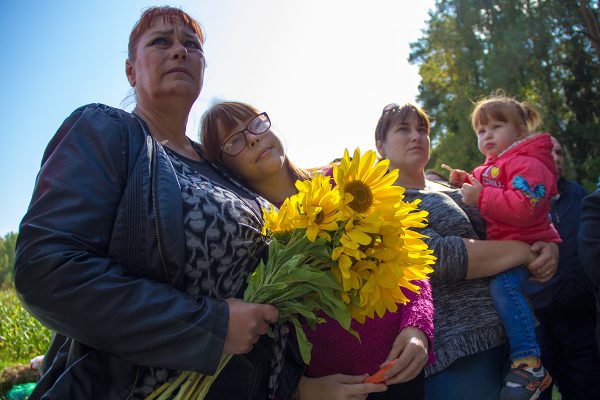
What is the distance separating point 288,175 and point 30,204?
4.20ft

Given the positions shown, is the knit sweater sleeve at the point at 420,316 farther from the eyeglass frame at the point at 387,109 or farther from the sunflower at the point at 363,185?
the eyeglass frame at the point at 387,109

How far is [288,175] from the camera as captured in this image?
2322 millimetres

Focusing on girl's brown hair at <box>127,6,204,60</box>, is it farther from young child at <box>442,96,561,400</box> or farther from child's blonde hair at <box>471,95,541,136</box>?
child's blonde hair at <box>471,95,541,136</box>

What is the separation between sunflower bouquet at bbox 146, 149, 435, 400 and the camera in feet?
4.49

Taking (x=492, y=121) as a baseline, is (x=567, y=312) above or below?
below

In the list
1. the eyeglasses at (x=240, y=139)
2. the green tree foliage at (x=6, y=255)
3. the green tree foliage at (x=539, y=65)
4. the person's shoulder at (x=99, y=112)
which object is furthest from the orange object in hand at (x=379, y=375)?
the green tree foliage at (x=6, y=255)

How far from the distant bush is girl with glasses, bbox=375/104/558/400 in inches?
275

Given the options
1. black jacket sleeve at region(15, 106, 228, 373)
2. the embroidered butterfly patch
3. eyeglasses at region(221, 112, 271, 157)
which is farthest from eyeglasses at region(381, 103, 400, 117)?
black jacket sleeve at region(15, 106, 228, 373)

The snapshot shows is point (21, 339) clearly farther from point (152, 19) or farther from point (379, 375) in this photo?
point (379, 375)

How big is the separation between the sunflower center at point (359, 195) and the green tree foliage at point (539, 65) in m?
13.6

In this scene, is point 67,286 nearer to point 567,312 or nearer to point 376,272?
point 376,272

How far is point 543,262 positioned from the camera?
2.47 metres

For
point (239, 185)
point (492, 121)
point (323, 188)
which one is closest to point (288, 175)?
point (239, 185)

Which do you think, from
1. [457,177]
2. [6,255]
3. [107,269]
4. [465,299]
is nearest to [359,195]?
[107,269]
